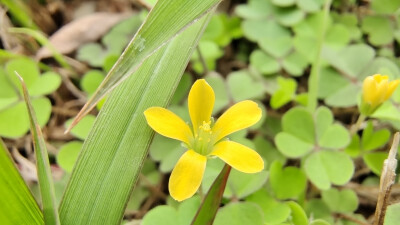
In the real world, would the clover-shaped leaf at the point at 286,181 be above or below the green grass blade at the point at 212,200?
below

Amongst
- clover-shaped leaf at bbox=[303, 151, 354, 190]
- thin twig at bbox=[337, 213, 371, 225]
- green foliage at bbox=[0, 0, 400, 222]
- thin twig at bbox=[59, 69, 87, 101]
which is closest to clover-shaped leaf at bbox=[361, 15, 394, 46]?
green foliage at bbox=[0, 0, 400, 222]

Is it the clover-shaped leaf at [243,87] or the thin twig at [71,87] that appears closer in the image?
the clover-shaped leaf at [243,87]

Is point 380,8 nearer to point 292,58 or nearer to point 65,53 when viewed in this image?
point 292,58

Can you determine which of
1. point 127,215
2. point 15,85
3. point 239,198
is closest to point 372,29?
point 239,198

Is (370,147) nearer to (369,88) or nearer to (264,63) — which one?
(369,88)

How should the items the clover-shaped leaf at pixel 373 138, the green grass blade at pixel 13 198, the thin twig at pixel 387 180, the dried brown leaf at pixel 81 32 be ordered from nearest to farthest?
the green grass blade at pixel 13 198
the thin twig at pixel 387 180
the clover-shaped leaf at pixel 373 138
the dried brown leaf at pixel 81 32

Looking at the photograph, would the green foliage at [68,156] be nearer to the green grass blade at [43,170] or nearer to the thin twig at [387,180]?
the green grass blade at [43,170]

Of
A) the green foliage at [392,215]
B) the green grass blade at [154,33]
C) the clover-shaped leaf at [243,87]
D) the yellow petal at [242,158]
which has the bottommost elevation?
the green foliage at [392,215]

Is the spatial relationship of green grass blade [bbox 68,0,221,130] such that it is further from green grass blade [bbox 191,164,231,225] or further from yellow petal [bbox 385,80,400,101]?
yellow petal [bbox 385,80,400,101]

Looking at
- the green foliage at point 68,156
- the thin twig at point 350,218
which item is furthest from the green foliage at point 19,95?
the thin twig at point 350,218
